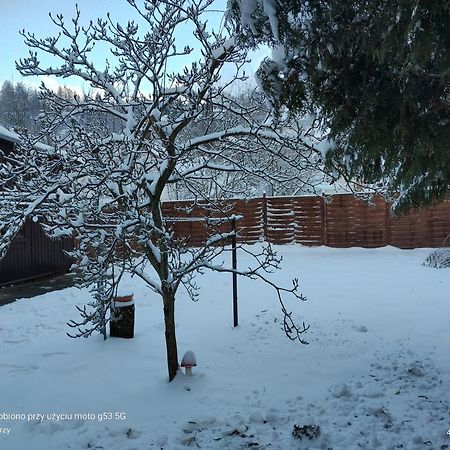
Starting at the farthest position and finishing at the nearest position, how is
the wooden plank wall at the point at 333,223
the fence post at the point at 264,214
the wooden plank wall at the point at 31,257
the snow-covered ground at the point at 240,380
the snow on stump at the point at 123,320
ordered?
the fence post at the point at 264,214 < the wooden plank wall at the point at 333,223 < the wooden plank wall at the point at 31,257 < the snow on stump at the point at 123,320 < the snow-covered ground at the point at 240,380

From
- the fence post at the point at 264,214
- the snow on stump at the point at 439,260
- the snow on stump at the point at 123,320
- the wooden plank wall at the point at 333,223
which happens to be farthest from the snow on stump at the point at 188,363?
the fence post at the point at 264,214

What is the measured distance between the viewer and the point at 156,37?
3.89 m

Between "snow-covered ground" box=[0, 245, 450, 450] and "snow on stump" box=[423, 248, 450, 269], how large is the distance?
8.78 feet

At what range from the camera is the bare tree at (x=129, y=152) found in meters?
3.28

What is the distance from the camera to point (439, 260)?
30.0ft

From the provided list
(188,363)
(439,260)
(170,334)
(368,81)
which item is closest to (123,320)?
(170,334)

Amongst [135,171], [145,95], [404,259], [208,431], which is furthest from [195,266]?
[404,259]

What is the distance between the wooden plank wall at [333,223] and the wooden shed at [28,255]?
3139 millimetres

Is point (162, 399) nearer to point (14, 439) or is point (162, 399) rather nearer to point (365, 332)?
point (14, 439)

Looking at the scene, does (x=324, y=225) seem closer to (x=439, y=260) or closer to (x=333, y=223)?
(x=333, y=223)

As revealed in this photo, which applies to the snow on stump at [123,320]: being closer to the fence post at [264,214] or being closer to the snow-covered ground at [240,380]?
the snow-covered ground at [240,380]

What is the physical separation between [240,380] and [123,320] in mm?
1672

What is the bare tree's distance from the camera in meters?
3.28

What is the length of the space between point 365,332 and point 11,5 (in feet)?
20.0
